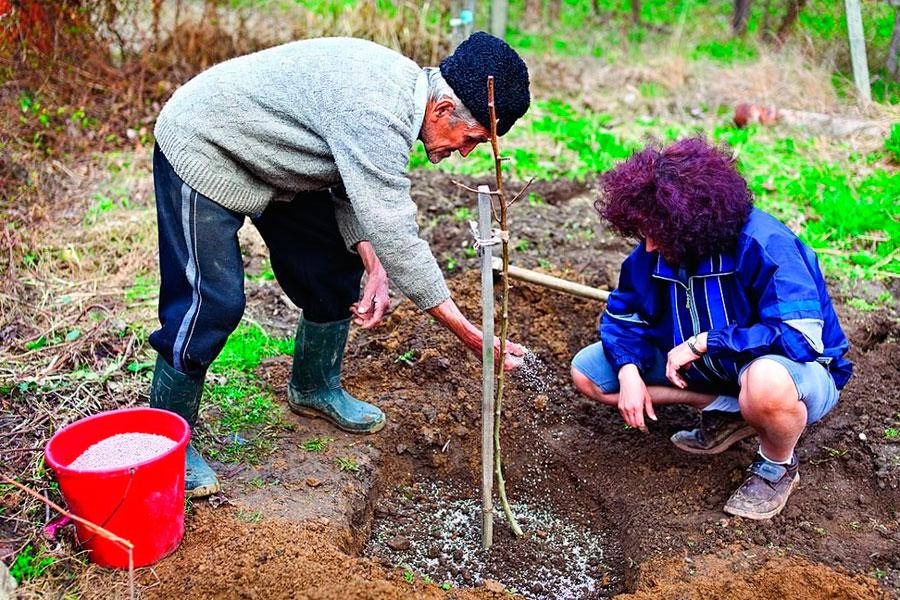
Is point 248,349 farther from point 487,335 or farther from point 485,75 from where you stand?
point 485,75

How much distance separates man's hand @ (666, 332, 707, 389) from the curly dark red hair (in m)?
0.28

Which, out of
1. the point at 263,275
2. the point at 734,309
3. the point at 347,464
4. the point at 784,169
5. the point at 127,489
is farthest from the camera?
the point at 784,169

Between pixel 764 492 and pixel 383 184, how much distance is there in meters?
1.68

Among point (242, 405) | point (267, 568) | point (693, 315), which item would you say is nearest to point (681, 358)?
point (693, 315)

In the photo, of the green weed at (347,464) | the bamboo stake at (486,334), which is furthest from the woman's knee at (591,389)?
the green weed at (347,464)

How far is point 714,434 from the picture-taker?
10.5ft

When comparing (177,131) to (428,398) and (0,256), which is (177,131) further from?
(0,256)

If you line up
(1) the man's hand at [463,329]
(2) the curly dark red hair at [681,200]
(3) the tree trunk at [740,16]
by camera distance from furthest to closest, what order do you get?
(3) the tree trunk at [740,16], (2) the curly dark red hair at [681,200], (1) the man's hand at [463,329]

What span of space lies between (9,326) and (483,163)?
10.6 ft

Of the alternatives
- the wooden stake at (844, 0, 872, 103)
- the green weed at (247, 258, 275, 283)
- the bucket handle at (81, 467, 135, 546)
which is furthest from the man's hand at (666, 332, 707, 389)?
the wooden stake at (844, 0, 872, 103)

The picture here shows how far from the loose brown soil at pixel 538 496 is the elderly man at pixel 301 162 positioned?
1.36 feet

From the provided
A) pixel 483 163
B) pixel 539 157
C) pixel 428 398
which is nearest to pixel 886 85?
pixel 539 157

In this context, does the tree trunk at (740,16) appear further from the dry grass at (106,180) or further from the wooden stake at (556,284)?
the wooden stake at (556,284)

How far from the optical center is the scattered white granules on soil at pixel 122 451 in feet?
8.09
